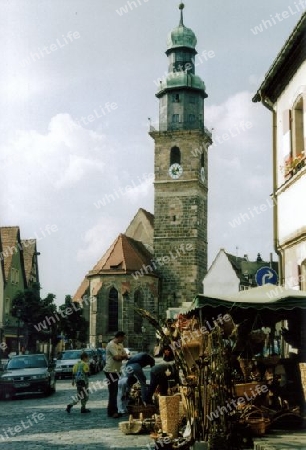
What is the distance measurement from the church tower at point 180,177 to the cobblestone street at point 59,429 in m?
38.8

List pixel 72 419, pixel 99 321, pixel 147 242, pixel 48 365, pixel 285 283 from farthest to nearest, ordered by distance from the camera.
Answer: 1. pixel 147 242
2. pixel 99 321
3. pixel 48 365
4. pixel 285 283
5. pixel 72 419

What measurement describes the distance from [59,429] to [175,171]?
47.8 metres

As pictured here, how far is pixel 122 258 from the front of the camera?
59.1 meters

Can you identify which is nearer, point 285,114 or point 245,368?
point 245,368

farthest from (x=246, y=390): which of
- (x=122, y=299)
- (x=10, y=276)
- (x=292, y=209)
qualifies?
(x=122, y=299)

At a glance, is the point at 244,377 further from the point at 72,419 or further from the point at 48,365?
the point at 48,365

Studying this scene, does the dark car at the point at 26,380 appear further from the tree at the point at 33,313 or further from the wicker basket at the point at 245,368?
the tree at the point at 33,313

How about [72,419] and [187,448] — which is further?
[72,419]

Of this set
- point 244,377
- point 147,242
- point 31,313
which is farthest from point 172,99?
point 244,377

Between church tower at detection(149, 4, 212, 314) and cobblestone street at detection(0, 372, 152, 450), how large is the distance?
38789 millimetres

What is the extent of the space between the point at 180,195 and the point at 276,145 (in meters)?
42.5

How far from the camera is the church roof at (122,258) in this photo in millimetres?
58188

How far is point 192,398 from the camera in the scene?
9070 millimetres

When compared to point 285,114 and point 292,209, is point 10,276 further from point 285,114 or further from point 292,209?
point 292,209
